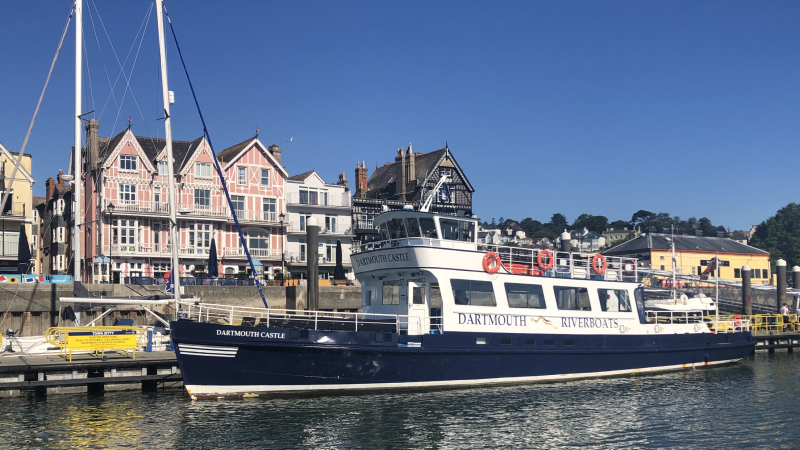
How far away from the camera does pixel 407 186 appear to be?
66625mm

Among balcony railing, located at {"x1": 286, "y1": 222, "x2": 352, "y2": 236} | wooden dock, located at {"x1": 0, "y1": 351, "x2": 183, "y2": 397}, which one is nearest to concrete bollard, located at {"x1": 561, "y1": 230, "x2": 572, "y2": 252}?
wooden dock, located at {"x1": 0, "y1": 351, "x2": 183, "y2": 397}

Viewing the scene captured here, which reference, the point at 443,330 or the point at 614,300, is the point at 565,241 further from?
the point at 443,330

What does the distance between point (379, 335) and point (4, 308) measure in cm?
2017

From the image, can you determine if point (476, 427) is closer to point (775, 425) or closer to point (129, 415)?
point (775, 425)

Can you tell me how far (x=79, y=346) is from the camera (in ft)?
74.4

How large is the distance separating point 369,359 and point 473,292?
4.44 meters

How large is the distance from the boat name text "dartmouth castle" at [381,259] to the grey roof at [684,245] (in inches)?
1993

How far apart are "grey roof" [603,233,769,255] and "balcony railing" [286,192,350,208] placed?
31.6 metres

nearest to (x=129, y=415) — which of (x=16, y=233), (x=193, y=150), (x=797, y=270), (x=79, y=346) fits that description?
(x=79, y=346)

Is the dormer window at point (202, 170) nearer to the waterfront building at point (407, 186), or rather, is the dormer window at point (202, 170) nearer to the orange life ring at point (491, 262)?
the waterfront building at point (407, 186)

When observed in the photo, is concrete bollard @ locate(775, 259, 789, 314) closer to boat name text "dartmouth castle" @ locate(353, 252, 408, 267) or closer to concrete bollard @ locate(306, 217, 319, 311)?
concrete bollard @ locate(306, 217, 319, 311)

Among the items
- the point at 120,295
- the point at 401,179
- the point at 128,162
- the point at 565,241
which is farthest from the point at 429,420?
the point at 401,179

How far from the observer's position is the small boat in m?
20.1

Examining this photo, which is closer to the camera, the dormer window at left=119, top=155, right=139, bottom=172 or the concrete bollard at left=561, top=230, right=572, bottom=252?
the concrete bollard at left=561, top=230, right=572, bottom=252
